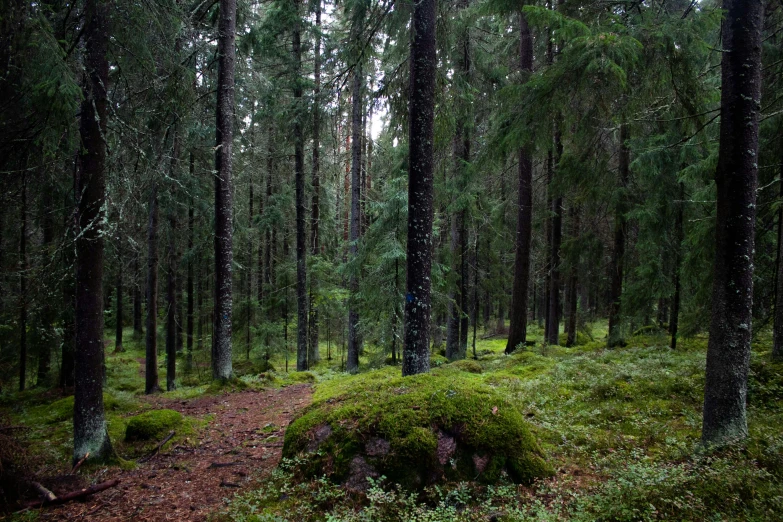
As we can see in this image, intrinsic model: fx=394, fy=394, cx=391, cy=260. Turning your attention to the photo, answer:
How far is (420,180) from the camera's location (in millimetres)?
6695

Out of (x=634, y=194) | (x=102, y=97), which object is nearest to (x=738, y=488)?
(x=102, y=97)

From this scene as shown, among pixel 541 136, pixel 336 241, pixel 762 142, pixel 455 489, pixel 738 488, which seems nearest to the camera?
pixel 738 488

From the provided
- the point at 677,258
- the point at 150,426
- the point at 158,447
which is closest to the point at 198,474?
the point at 158,447

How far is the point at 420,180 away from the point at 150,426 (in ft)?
21.6

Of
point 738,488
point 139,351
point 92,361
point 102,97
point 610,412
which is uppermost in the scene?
point 102,97

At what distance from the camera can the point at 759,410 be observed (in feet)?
18.4

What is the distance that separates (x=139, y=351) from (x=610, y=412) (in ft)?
92.1

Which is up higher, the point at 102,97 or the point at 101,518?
the point at 102,97

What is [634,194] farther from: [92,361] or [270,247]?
[270,247]

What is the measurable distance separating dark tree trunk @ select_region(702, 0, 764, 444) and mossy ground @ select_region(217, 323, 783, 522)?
451mm

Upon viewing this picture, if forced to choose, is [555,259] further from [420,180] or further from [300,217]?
[420,180]

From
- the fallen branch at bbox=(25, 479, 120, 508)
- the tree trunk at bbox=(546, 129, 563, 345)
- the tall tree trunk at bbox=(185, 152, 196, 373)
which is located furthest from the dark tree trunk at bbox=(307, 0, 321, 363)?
the fallen branch at bbox=(25, 479, 120, 508)

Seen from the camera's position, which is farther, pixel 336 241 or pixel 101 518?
pixel 336 241

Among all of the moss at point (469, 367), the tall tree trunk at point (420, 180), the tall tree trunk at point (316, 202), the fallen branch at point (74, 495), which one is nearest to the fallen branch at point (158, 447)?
the fallen branch at point (74, 495)
